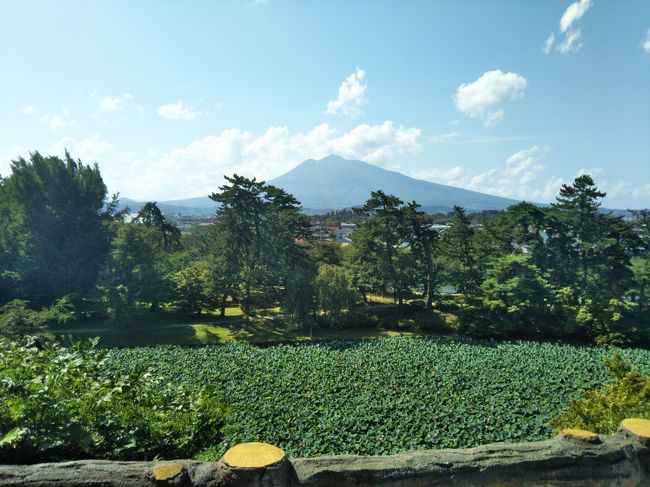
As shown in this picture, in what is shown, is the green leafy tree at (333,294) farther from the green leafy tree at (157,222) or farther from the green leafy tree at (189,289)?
the green leafy tree at (157,222)

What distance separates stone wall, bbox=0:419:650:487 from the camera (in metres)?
3.76

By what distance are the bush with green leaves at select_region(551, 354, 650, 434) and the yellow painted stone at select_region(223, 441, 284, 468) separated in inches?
239

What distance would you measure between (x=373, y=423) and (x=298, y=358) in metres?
9.92

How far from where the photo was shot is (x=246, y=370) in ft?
71.4

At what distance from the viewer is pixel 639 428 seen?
441 centimetres

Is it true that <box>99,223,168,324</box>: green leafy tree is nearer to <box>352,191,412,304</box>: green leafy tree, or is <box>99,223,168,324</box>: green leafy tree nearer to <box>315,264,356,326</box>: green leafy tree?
<box>315,264,356,326</box>: green leafy tree

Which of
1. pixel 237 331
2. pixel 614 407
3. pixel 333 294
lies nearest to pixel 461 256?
pixel 333 294

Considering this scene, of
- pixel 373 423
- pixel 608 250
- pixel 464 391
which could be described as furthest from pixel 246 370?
pixel 608 250

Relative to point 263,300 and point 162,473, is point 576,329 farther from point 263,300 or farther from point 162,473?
point 162,473

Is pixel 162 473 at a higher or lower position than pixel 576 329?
higher

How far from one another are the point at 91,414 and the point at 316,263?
3546 cm

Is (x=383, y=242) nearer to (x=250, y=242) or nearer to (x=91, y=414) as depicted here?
(x=250, y=242)

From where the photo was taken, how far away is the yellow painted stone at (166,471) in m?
3.76

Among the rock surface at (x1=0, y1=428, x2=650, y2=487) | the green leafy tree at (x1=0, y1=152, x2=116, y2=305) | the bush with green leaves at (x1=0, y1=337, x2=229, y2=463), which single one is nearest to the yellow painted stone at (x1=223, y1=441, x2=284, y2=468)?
Result: the rock surface at (x1=0, y1=428, x2=650, y2=487)
